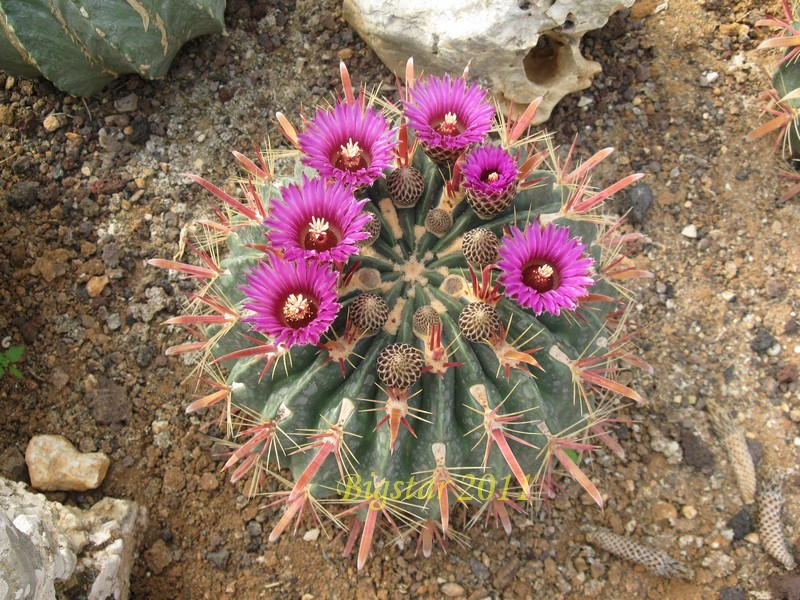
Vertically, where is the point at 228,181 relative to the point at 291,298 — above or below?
below

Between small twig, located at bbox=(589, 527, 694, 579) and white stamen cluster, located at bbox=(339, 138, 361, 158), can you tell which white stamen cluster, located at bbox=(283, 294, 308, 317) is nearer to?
white stamen cluster, located at bbox=(339, 138, 361, 158)

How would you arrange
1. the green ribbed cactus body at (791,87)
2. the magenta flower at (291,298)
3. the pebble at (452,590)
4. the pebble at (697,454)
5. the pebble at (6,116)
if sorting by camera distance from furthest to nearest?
1. the pebble at (6,116)
2. the green ribbed cactus body at (791,87)
3. the pebble at (697,454)
4. the pebble at (452,590)
5. the magenta flower at (291,298)

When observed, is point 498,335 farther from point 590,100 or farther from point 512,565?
point 590,100

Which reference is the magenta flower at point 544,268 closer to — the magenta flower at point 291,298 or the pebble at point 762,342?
the magenta flower at point 291,298

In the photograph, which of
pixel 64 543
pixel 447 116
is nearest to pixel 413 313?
pixel 447 116

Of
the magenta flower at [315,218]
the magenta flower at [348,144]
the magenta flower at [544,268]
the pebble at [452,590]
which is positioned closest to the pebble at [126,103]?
the magenta flower at [348,144]

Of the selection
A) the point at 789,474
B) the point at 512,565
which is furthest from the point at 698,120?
the point at 512,565

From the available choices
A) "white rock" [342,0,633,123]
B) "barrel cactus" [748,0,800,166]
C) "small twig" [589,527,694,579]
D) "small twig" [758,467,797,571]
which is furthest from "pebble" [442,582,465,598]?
"barrel cactus" [748,0,800,166]

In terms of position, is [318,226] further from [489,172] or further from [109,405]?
[109,405]
